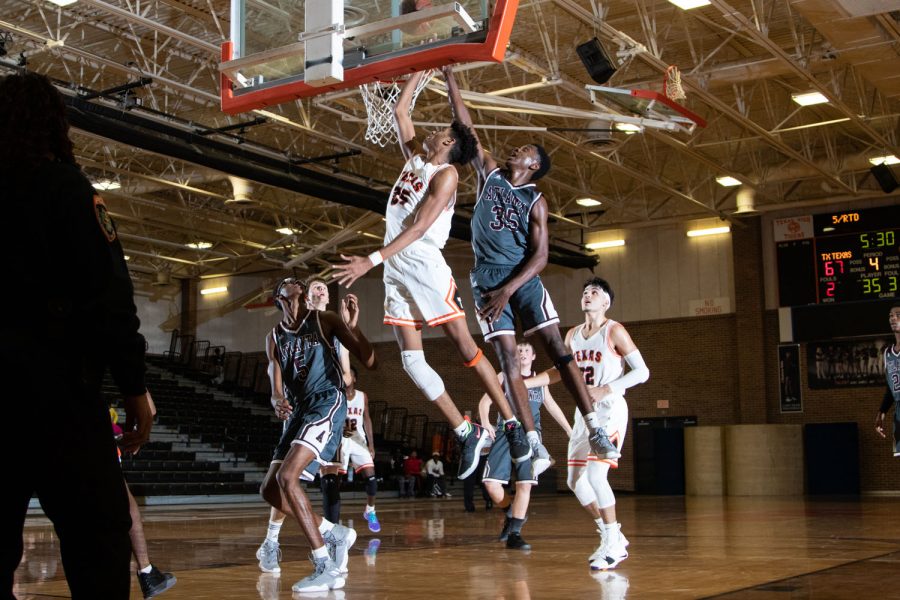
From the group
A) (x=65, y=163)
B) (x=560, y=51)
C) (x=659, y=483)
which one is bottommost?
(x=659, y=483)

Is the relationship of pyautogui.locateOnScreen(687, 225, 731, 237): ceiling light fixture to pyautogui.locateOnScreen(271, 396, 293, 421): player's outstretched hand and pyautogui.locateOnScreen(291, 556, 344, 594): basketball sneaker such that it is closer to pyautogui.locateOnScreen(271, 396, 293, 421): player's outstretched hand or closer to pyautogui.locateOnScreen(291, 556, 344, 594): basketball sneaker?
pyautogui.locateOnScreen(271, 396, 293, 421): player's outstretched hand

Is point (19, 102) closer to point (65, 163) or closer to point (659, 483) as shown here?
point (65, 163)

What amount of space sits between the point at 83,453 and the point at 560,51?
690 inches

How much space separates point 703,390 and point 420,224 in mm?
23496

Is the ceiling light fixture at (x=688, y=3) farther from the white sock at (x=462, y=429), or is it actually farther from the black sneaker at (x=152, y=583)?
the black sneaker at (x=152, y=583)

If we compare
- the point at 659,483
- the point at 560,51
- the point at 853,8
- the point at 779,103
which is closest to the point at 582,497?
the point at 853,8

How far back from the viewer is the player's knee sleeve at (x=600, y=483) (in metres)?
7.72

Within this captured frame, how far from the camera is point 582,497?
326 inches

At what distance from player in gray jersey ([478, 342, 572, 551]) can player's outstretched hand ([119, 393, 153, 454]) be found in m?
6.28

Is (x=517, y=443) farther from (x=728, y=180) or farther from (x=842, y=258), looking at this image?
(x=842, y=258)

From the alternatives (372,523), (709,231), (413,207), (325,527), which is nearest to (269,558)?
(325,527)

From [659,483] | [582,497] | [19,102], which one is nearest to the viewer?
[19,102]

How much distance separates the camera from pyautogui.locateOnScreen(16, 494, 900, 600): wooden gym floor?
5.98m

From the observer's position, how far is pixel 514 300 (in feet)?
20.7
